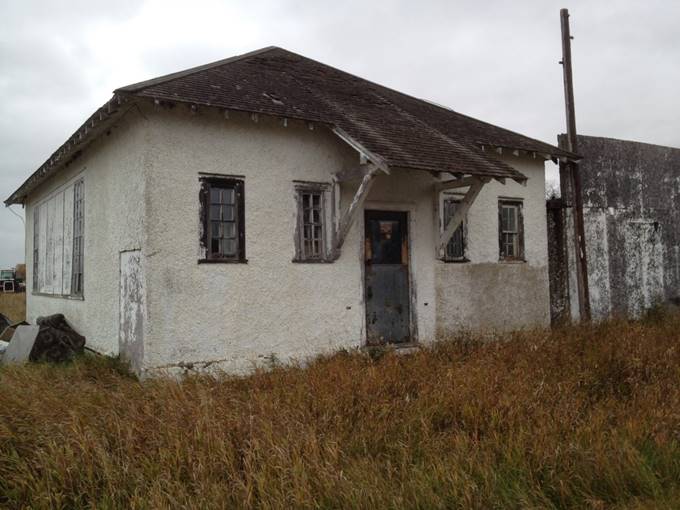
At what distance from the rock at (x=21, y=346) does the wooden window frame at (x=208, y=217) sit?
Answer: 3187mm

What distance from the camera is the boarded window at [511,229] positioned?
11.6 metres

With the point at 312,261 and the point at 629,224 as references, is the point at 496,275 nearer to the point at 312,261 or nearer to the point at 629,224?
the point at 312,261

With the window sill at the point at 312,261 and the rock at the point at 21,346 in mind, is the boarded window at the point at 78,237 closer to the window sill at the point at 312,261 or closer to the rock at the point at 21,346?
the rock at the point at 21,346

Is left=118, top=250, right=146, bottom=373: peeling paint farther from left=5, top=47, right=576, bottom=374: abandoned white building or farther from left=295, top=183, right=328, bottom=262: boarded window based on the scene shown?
left=295, top=183, right=328, bottom=262: boarded window

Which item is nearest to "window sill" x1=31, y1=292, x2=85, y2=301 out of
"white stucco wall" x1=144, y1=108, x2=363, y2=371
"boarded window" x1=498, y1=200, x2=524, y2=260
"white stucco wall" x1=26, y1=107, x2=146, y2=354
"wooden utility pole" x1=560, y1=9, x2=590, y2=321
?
"white stucco wall" x1=26, y1=107, x2=146, y2=354

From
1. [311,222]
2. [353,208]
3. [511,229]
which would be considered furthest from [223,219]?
[511,229]

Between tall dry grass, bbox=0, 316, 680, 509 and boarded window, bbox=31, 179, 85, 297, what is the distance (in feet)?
15.3

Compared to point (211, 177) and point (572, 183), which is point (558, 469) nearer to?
point (211, 177)

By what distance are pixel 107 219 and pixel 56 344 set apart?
213cm

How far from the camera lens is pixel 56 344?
9.29 metres

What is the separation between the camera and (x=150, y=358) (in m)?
7.69

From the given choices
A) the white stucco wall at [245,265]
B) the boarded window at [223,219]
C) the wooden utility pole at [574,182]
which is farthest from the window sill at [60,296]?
the wooden utility pole at [574,182]

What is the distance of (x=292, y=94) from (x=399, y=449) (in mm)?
6579

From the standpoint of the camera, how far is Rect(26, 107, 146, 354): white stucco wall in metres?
8.27
